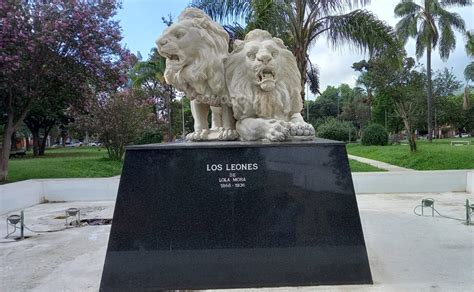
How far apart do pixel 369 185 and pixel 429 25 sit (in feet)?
50.5

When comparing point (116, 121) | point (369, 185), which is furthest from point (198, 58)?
point (116, 121)

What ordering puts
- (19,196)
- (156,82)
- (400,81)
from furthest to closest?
(156,82) < (400,81) < (19,196)

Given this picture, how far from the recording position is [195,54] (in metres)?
4.41

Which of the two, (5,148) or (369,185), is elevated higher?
(5,148)

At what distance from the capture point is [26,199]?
9.66 m

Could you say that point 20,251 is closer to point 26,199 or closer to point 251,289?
point 251,289

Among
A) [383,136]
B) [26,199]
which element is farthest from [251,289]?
[383,136]

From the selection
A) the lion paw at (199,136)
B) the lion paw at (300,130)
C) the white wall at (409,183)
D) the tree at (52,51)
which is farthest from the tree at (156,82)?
the lion paw at (300,130)

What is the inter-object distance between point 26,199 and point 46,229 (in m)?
3.27

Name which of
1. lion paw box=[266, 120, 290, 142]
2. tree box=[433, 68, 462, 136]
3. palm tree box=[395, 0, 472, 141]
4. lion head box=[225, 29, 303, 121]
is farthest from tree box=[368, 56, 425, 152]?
lion paw box=[266, 120, 290, 142]

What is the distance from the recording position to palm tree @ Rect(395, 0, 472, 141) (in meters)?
21.9

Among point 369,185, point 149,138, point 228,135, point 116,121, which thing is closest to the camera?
point 228,135

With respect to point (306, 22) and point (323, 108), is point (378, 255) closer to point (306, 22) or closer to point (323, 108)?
point (306, 22)

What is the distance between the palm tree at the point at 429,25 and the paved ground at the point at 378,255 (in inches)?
669
